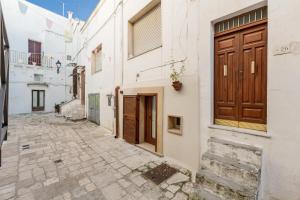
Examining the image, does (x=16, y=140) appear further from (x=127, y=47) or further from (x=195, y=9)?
(x=195, y=9)

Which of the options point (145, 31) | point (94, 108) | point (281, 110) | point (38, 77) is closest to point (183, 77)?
point (281, 110)

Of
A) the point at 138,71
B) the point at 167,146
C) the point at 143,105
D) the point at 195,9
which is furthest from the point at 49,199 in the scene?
the point at 195,9

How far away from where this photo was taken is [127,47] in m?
6.47

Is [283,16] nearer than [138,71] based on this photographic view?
Yes

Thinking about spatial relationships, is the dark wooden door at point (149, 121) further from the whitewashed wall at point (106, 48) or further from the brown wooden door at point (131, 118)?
the whitewashed wall at point (106, 48)

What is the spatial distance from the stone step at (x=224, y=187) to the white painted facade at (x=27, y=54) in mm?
16850

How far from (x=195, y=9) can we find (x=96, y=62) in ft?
27.3

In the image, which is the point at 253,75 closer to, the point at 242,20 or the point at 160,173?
the point at 242,20

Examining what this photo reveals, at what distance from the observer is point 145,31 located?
5859 mm

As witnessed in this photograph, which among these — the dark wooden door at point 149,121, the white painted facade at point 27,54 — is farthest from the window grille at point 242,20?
the white painted facade at point 27,54

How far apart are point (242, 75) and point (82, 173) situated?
4.17 metres

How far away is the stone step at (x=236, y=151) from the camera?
8.96ft

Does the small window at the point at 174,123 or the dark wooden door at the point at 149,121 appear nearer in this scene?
the small window at the point at 174,123

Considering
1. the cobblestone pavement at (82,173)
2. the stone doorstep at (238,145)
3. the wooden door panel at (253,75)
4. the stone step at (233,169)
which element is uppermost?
the wooden door panel at (253,75)
